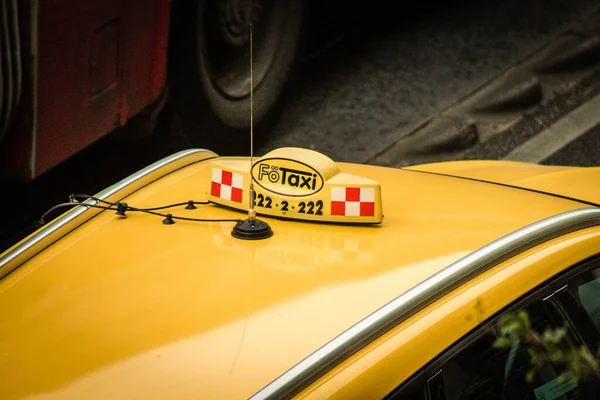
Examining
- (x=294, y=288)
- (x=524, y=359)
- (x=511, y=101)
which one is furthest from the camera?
(x=511, y=101)

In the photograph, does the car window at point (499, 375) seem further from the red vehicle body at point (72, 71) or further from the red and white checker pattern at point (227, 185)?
the red vehicle body at point (72, 71)

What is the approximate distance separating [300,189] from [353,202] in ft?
0.43

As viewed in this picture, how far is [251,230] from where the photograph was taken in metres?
2.01

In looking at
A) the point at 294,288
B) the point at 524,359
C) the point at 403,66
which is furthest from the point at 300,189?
the point at 403,66

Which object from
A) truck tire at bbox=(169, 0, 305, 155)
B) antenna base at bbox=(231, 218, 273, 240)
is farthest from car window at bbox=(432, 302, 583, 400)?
truck tire at bbox=(169, 0, 305, 155)

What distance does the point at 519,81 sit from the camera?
5.81 m

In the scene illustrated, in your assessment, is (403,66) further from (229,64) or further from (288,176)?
(288,176)

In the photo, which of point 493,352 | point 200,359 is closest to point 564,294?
point 493,352

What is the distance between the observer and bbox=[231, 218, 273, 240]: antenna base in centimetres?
200

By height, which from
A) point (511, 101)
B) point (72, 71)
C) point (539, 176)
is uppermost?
point (511, 101)

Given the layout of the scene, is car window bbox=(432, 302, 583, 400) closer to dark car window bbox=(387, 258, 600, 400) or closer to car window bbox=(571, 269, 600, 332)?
dark car window bbox=(387, 258, 600, 400)

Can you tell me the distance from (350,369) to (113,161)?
334 centimetres

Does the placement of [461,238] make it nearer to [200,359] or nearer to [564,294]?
[564,294]

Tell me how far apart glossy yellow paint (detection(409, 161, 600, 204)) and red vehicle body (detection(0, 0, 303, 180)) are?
5.21ft
